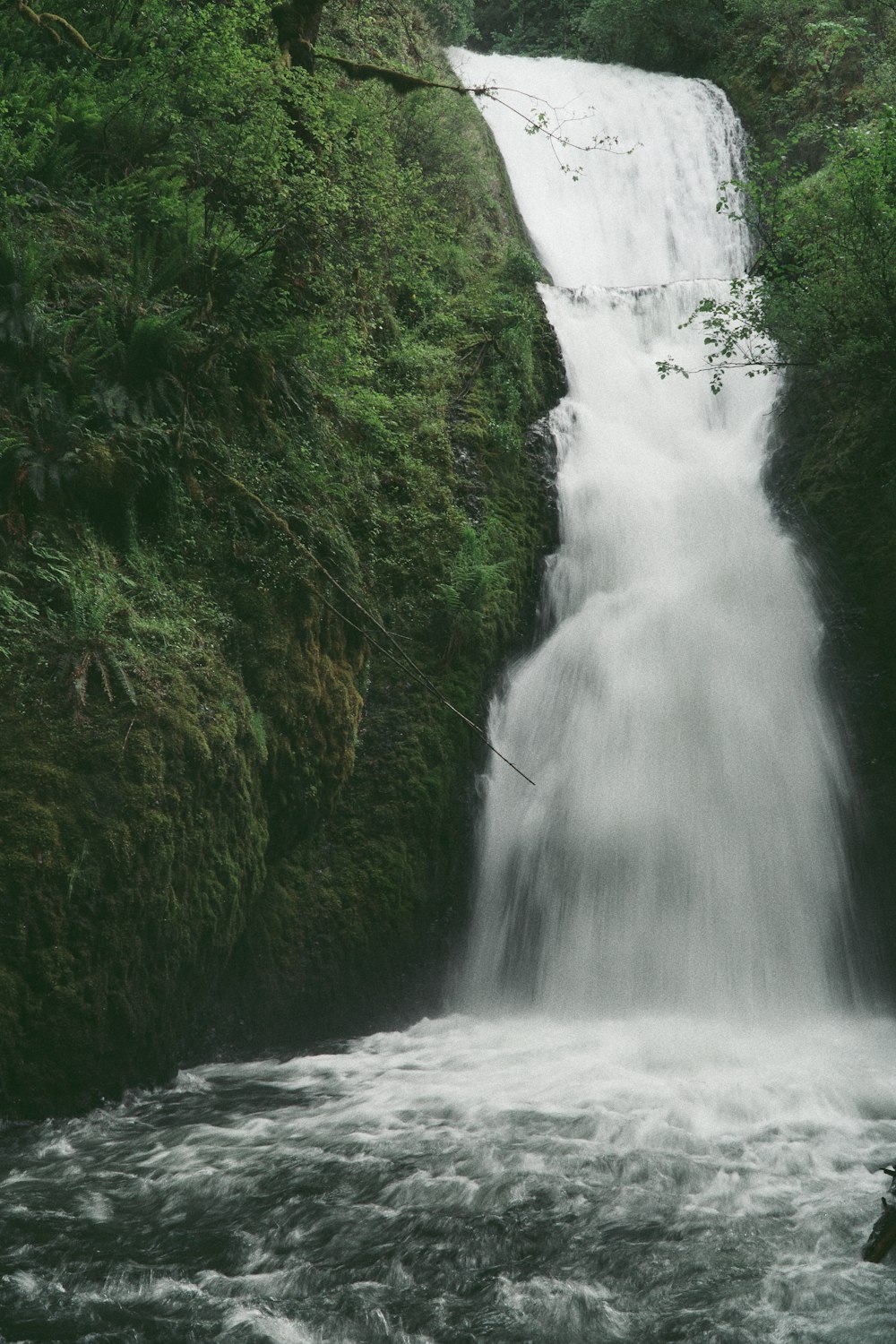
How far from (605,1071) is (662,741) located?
3.54 metres

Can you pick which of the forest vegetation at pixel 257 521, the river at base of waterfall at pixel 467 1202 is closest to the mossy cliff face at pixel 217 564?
the forest vegetation at pixel 257 521

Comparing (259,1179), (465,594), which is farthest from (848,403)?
(259,1179)

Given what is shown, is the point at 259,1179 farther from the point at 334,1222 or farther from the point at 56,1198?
the point at 56,1198

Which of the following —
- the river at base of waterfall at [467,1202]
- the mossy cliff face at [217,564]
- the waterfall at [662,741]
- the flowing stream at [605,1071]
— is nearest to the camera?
the river at base of waterfall at [467,1202]

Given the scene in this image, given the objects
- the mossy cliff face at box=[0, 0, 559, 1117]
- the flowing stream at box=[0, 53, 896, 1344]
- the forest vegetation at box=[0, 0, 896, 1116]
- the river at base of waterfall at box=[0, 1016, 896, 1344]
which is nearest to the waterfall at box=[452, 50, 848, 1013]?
the flowing stream at box=[0, 53, 896, 1344]

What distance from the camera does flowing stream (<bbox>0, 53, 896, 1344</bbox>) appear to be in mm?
4223

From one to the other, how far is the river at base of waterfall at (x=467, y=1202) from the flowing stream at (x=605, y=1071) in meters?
0.02

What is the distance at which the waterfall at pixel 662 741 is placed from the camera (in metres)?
8.48

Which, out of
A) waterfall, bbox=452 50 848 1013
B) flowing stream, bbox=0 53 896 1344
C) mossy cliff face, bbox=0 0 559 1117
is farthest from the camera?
waterfall, bbox=452 50 848 1013

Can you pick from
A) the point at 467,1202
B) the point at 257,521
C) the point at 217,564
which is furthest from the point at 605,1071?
the point at 257,521

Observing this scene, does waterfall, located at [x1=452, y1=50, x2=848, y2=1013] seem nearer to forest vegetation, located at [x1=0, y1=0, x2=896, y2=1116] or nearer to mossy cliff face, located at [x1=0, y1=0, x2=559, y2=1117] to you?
forest vegetation, located at [x1=0, y1=0, x2=896, y2=1116]

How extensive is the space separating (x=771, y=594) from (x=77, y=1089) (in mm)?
8169

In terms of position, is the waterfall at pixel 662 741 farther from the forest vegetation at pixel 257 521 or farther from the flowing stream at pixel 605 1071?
the forest vegetation at pixel 257 521

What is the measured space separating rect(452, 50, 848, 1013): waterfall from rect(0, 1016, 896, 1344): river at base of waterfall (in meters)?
1.17
